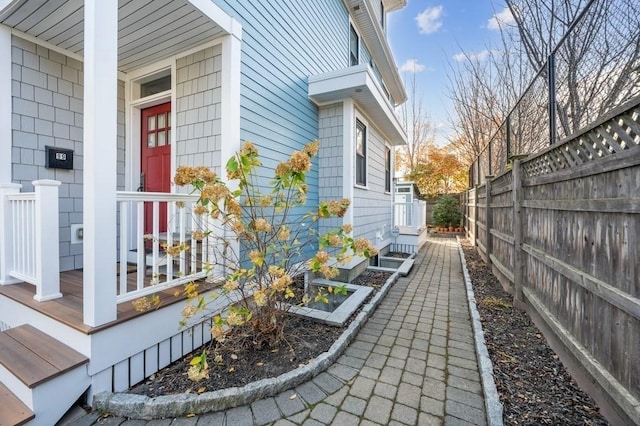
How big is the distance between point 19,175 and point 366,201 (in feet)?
17.5

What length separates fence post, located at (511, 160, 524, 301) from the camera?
3.69 metres

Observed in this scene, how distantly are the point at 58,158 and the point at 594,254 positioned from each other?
549 centimetres

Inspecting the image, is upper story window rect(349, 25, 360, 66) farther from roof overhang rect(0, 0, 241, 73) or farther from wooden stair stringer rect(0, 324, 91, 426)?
wooden stair stringer rect(0, 324, 91, 426)

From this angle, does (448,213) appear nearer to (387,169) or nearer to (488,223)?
(387,169)

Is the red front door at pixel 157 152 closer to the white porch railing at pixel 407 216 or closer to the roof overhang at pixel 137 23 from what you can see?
the roof overhang at pixel 137 23

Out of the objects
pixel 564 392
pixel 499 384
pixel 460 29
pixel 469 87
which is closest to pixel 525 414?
pixel 499 384

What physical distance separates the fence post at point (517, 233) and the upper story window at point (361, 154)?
8.98ft

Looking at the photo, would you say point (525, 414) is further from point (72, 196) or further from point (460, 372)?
point (72, 196)

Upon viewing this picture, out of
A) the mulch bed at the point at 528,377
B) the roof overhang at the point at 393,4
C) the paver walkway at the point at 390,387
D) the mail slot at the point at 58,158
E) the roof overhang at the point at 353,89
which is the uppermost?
the roof overhang at the point at 393,4

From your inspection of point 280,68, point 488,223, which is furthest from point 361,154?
point 488,223

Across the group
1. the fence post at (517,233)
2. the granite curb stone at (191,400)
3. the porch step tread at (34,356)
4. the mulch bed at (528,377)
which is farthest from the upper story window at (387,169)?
the porch step tread at (34,356)

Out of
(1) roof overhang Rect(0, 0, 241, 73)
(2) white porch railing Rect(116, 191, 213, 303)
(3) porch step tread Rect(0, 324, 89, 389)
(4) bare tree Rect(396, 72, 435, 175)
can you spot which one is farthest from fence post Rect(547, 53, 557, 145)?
(4) bare tree Rect(396, 72, 435, 175)

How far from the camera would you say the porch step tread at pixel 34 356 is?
6.27ft

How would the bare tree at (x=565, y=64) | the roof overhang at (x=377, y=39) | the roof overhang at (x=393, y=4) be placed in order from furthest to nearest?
the roof overhang at (x=393, y=4) < the roof overhang at (x=377, y=39) < the bare tree at (x=565, y=64)
